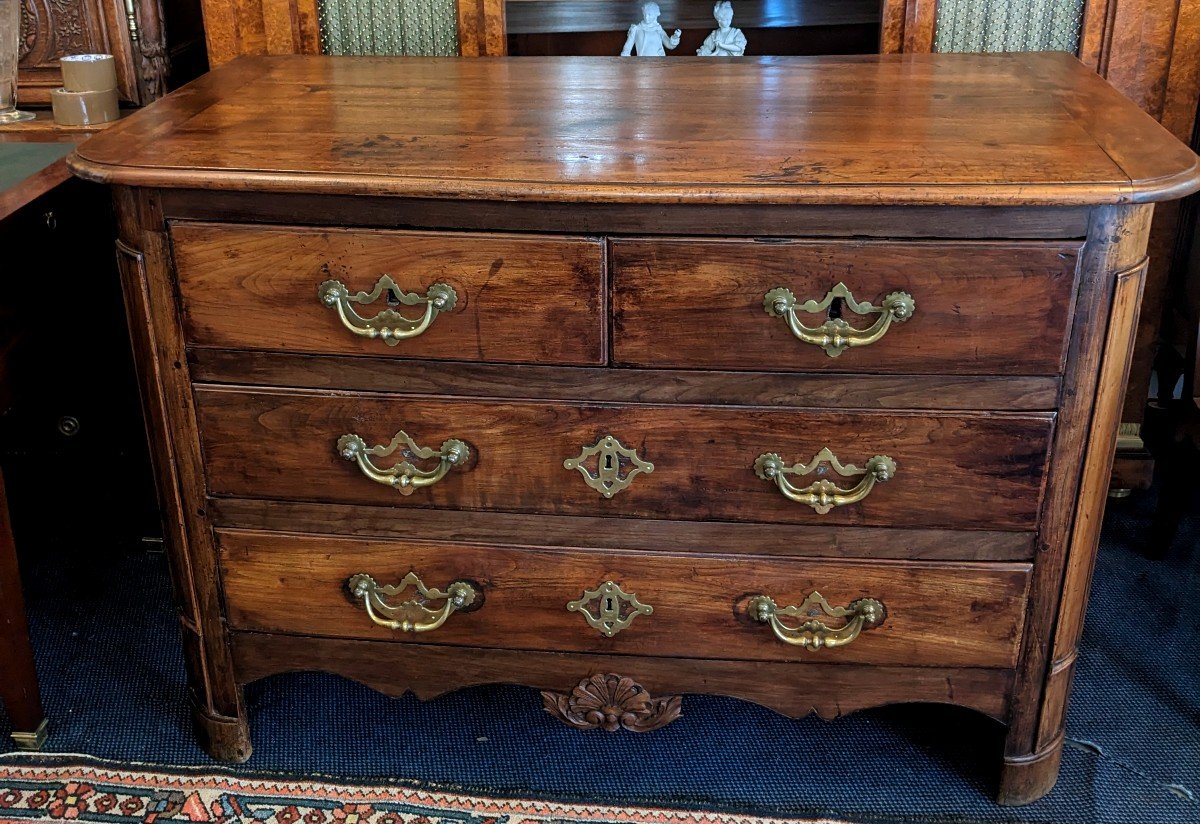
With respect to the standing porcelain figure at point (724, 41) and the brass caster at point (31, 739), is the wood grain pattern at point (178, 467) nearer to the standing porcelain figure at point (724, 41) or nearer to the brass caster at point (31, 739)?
the brass caster at point (31, 739)

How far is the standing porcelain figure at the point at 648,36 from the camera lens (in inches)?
87.5

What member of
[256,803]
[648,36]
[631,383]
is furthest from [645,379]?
[648,36]

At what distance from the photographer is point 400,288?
4.81ft

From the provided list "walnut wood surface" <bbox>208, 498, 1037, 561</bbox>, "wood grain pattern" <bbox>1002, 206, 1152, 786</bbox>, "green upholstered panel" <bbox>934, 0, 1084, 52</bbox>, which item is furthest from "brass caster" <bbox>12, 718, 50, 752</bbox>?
"green upholstered panel" <bbox>934, 0, 1084, 52</bbox>

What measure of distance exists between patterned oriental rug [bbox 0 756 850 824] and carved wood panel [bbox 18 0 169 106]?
3.84ft

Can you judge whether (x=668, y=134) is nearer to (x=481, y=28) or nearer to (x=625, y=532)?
(x=625, y=532)

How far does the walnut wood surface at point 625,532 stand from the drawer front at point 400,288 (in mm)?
235

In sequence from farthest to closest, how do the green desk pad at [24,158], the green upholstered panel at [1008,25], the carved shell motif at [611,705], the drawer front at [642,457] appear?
1. the green upholstered panel at [1008,25]
2. the green desk pad at [24,158]
3. the carved shell motif at [611,705]
4. the drawer front at [642,457]

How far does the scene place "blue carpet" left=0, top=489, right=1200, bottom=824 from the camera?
176 centimetres

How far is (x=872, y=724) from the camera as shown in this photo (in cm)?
191

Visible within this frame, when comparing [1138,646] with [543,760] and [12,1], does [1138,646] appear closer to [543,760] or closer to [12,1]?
[543,760]

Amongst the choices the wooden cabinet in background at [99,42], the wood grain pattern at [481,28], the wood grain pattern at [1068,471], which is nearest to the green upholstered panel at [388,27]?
the wood grain pattern at [481,28]

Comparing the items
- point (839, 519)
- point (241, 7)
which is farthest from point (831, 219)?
point (241, 7)

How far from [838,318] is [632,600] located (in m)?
0.48
